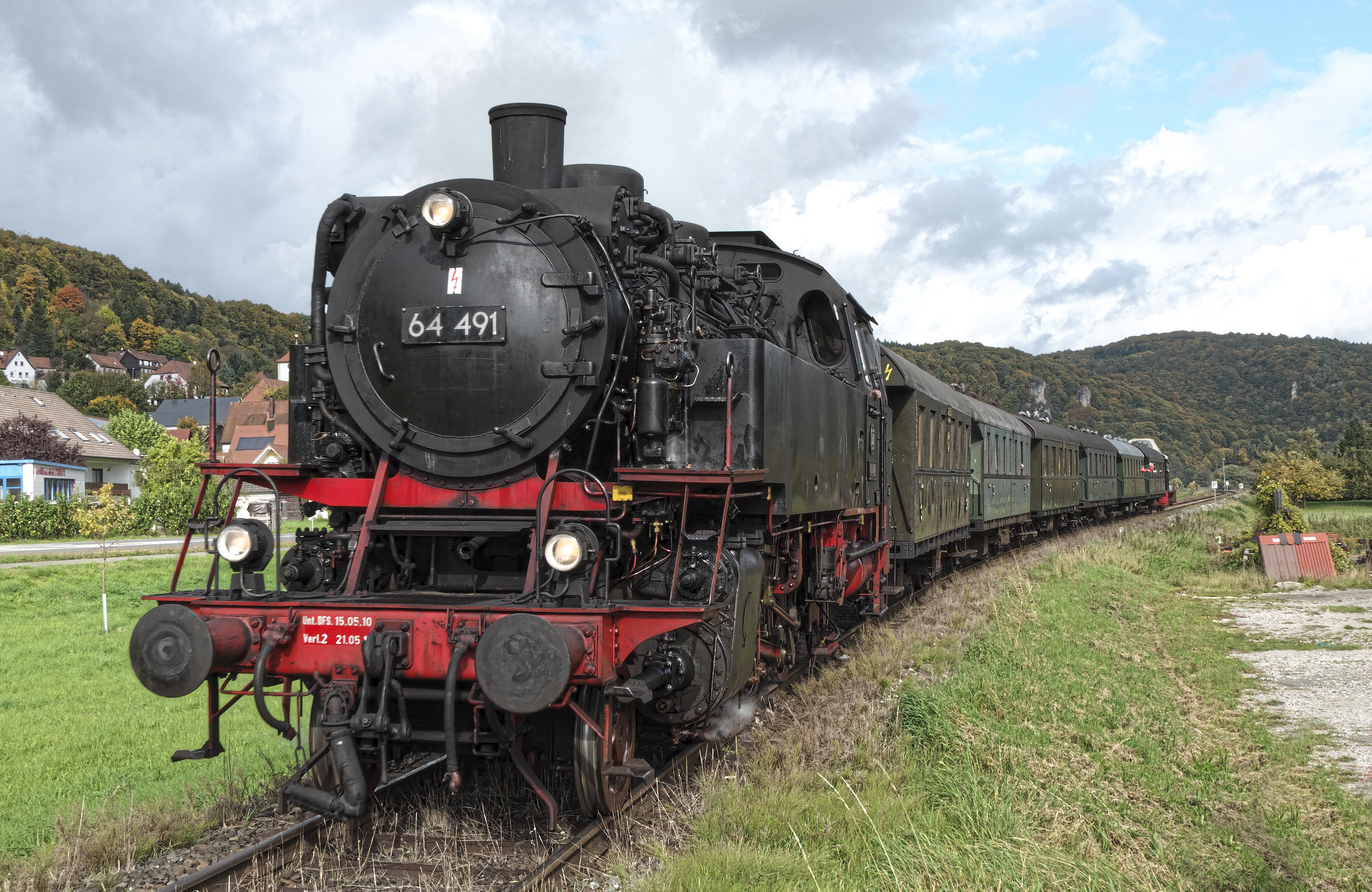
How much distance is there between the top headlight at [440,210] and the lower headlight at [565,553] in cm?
166

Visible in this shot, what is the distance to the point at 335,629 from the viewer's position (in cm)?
437

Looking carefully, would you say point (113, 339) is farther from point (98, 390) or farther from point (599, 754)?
point (599, 754)

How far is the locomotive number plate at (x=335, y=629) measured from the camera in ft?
14.2

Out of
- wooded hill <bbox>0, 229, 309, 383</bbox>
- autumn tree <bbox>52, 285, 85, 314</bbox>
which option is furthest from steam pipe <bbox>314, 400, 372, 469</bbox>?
autumn tree <bbox>52, 285, 85, 314</bbox>

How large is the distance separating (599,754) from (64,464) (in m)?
42.6

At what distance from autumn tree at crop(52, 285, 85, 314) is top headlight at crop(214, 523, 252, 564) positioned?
12971cm

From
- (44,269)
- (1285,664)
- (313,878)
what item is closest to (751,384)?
(313,878)

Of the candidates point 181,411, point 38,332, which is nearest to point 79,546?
point 181,411

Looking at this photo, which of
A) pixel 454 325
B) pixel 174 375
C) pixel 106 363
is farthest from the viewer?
pixel 174 375

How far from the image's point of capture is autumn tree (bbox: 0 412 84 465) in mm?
38250

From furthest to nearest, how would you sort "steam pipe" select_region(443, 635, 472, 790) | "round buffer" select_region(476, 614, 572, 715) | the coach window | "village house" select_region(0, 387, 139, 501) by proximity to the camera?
"village house" select_region(0, 387, 139, 501), the coach window, "steam pipe" select_region(443, 635, 472, 790), "round buffer" select_region(476, 614, 572, 715)

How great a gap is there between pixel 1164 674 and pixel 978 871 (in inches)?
204

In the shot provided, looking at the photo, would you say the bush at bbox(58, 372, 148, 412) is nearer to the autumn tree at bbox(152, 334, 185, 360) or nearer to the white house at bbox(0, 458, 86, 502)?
the autumn tree at bbox(152, 334, 185, 360)

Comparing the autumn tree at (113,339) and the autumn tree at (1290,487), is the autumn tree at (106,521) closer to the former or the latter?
the autumn tree at (1290,487)
